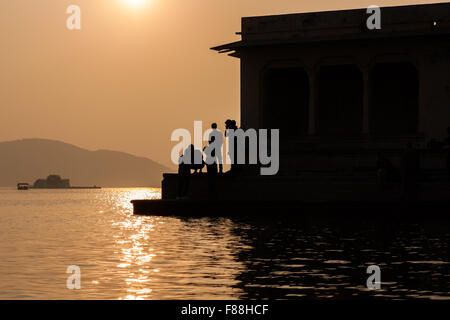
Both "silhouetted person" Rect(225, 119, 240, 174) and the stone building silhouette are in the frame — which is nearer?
"silhouetted person" Rect(225, 119, 240, 174)

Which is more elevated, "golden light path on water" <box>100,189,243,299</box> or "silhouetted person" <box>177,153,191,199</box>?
"silhouetted person" <box>177,153,191,199</box>

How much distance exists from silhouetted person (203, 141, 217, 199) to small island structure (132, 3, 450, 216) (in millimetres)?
1365

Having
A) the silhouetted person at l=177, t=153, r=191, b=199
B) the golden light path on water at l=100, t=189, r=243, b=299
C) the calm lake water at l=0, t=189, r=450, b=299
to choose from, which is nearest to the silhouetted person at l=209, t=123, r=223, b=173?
the silhouetted person at l=177, t=153, r=191, b=199

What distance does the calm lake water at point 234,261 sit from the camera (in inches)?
460

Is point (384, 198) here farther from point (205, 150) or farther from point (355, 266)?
point (355, 266)

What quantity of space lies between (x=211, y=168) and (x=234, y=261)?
1617 centimetres

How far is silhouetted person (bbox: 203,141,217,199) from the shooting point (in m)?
31.4

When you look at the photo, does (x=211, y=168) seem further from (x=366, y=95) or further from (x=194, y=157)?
(x=366, y=95)

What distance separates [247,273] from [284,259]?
87.9 inches

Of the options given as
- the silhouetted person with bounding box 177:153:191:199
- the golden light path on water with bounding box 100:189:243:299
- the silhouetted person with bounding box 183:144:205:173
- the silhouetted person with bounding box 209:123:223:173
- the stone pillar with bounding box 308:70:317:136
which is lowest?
the golden light path on water with bounding box 100:189:243:299

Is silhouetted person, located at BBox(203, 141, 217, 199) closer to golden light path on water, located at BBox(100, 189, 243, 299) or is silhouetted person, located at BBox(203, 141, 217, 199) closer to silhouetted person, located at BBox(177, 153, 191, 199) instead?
silhouetted person, located at BBox(177, 153, 191, 199)

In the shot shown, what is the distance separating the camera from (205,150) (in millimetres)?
31656

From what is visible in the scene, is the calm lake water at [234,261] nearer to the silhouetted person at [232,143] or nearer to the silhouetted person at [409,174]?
the silhouetted person at [409,174]
